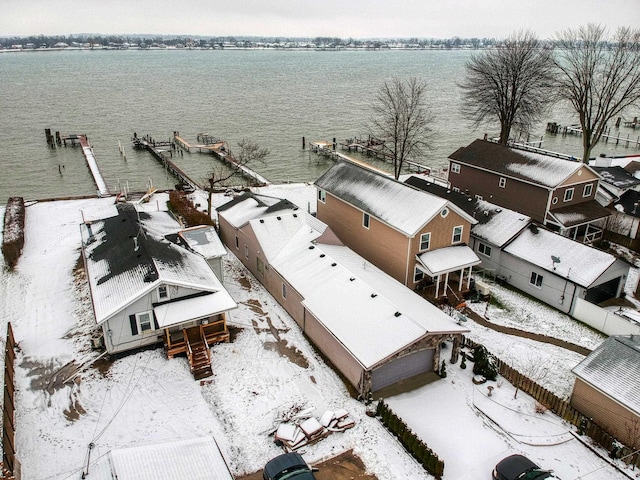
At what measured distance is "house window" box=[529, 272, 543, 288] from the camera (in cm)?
2947

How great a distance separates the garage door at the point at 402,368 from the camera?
20.9m

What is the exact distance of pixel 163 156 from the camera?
207 ft

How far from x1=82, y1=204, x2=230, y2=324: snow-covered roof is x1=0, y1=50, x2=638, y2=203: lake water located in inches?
983

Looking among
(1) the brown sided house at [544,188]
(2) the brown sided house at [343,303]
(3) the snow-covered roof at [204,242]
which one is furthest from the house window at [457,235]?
(3) the snow-covered roof at [204,242]

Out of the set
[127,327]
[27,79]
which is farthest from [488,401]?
[27,79]

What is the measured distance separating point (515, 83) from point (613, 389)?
129ft

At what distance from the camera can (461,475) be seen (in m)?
17.0

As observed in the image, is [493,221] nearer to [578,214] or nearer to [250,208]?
[578,214]

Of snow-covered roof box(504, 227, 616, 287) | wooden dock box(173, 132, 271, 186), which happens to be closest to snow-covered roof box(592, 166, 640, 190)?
snow-covered roof box(504, 227, 616, 287)

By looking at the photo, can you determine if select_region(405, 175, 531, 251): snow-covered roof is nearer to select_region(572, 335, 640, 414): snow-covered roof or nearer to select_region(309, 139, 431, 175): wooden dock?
select_region(572, 335, 640, 414): snow-covered roof

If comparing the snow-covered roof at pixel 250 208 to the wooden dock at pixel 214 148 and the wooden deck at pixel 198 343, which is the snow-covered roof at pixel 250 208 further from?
the wooden dock at pixel 214 148

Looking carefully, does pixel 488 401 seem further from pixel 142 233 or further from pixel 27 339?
pixel 27 339

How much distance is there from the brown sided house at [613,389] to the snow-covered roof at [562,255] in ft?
24.2

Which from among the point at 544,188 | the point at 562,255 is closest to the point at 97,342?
the point at 562,255
